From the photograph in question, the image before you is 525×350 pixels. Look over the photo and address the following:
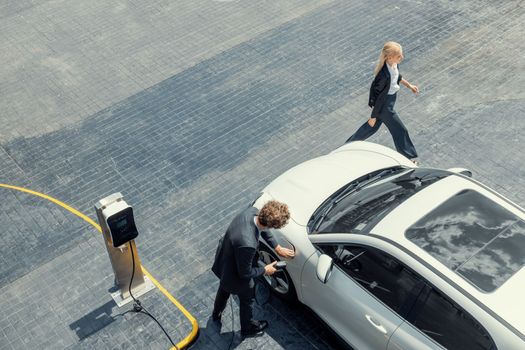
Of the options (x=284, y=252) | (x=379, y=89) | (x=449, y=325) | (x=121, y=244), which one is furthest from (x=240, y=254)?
(x=379, y=89)

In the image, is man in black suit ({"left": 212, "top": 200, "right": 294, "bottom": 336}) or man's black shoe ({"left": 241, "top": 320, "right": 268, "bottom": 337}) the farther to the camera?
man's black shoe ({"left": 241, "top": 320, "right": 268, "bottom": 337})

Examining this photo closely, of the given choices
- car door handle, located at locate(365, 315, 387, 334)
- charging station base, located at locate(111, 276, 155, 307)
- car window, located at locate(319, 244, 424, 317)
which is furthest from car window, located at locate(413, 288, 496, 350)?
charging station base, located at locate(111, 276, 155, 307)

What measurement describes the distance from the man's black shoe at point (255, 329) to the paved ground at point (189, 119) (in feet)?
0.53

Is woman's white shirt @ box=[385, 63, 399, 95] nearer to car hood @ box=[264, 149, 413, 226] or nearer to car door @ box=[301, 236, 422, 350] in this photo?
car hood @ box=[264, 149, 413, 226]

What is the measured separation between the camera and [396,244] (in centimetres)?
614

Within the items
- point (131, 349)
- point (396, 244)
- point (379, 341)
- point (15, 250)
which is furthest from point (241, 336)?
point (15, 250)

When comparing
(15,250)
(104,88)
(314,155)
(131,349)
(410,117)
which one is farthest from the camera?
(104,88)

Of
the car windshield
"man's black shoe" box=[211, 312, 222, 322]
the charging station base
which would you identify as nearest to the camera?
the car windshield

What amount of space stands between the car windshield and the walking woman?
5.94 ft

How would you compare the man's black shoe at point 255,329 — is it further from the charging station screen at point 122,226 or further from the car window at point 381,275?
the charging station screen at point 122,226

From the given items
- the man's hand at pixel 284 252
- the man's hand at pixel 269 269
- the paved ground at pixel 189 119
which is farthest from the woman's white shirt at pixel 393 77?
the man's hand at pixel 269 269

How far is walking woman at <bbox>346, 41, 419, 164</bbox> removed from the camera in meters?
8.88

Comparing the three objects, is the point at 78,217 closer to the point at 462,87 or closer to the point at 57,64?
the point at 57,64

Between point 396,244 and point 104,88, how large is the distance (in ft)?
23.1
